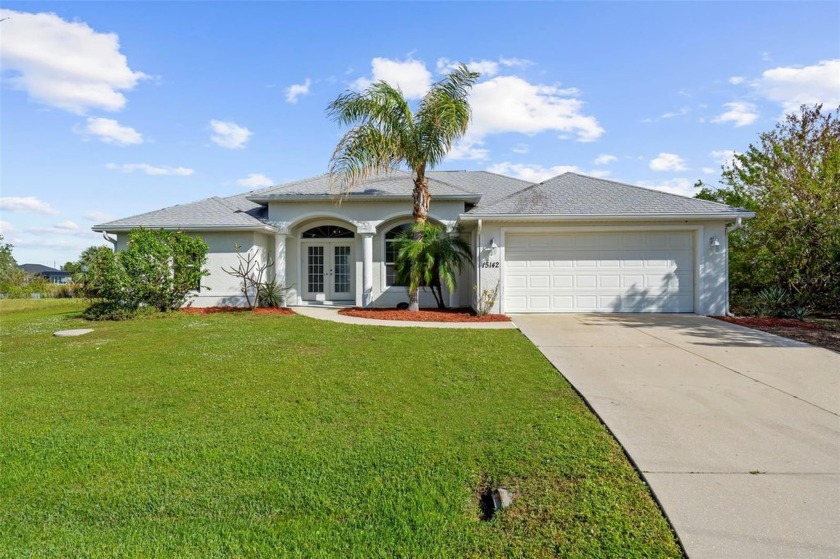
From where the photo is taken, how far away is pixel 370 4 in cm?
1094

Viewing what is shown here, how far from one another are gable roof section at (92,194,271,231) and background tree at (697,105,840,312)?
16.5 m

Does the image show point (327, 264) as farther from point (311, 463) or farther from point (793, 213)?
point (793, 213)

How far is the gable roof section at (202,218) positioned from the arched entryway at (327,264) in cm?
190

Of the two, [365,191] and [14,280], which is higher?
[365,191]

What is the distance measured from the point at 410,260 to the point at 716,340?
7.78 meters

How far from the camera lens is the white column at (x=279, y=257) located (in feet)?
50.2

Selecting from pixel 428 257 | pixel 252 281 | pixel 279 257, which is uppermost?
pixel 279 257

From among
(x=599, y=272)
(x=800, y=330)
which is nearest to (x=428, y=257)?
(x=599, y=272)

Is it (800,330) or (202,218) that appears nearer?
(800,330)

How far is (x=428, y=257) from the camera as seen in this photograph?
40.9 ft

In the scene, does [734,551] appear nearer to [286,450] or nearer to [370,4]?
[286,450]

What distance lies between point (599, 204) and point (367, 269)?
765 centimetres

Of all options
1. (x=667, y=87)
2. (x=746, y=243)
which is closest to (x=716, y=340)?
(x=667, y=87)

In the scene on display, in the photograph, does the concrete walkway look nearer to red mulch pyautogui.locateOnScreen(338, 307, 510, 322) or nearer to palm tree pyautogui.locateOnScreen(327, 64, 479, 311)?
red mulch pyautogui.locateOnScreen(338, 307, 510, 322)
